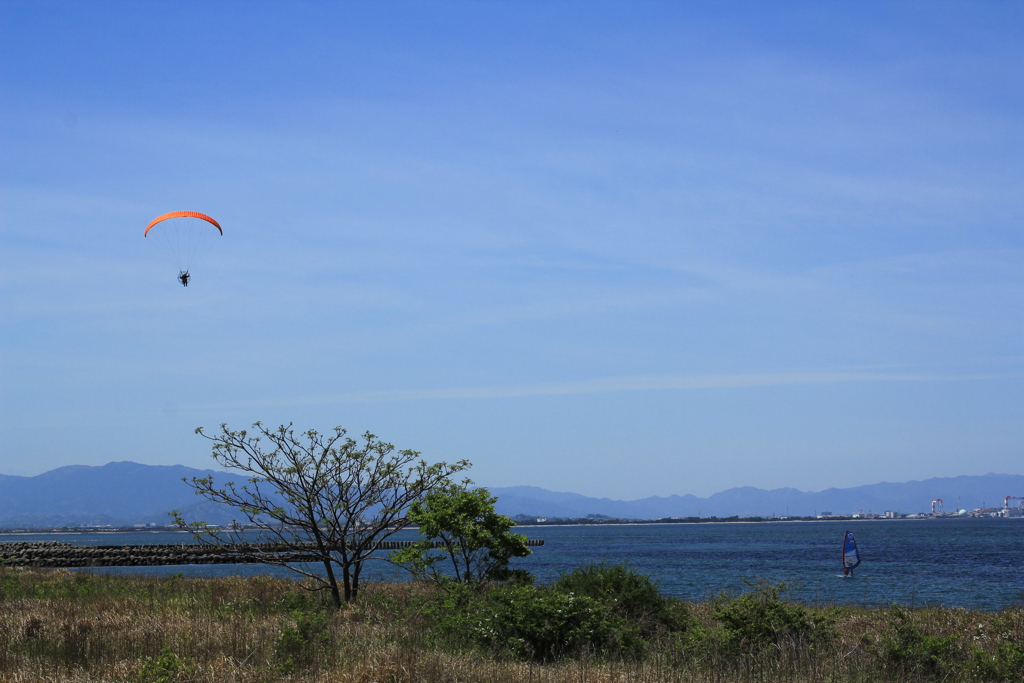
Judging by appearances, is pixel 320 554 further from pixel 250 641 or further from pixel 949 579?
pixel 949 579

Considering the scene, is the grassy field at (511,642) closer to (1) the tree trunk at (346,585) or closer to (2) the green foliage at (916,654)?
(2) the green foliage at (916,654)

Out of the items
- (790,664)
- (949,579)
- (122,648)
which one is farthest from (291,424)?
(949,579)

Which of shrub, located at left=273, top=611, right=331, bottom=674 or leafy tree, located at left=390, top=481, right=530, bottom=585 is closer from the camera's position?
shrub, located at left=273, top=611, right=331, bottom=674

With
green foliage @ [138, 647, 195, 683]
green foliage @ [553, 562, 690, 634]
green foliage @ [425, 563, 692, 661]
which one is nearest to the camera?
green foliage @ [138, 647, 195, 683]

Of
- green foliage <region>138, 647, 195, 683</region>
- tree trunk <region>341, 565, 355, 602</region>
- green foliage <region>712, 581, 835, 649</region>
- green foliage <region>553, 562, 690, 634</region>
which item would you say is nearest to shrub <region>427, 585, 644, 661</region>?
green foliage <region>553, 562, 690, 634</region>

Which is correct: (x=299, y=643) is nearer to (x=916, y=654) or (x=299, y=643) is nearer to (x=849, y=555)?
(x=916, y=654)

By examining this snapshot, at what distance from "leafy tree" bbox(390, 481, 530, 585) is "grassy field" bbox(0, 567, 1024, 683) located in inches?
45.3

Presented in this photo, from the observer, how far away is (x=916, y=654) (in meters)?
11.1

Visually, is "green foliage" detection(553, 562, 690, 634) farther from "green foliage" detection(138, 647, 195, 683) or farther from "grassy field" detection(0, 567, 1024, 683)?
"green foliage" detection(138, 647, 195, 683)

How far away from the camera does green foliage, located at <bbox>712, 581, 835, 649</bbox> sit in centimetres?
1246

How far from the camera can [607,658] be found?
39.1ft

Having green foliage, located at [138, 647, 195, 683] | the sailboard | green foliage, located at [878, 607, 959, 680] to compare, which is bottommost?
the sailboard

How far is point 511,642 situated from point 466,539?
18.5ft

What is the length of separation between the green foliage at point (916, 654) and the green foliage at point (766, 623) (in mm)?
1177
